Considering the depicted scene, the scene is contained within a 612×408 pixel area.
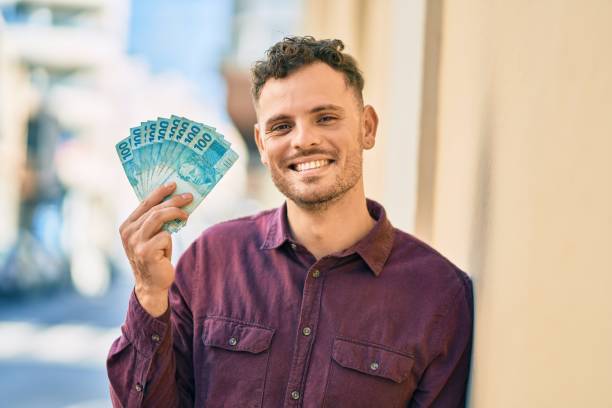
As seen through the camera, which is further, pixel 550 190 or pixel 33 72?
pixel 33 72

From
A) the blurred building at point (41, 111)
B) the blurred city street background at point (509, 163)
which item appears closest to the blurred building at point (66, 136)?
the blurred building at point (41, 111)

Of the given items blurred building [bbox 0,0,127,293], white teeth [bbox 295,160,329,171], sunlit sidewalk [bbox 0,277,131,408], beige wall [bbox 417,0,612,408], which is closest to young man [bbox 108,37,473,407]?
white teeth [bbox 295,160,329,171]

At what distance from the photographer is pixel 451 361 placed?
204cm

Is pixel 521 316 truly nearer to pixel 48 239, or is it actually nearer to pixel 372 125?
pixel 372 125

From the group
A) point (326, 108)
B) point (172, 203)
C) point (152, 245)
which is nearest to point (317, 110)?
point (326, 108)

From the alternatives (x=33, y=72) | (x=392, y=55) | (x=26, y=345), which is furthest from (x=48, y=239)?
(x=392, y=55)

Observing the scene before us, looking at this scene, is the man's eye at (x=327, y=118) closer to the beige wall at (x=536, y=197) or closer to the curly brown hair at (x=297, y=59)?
the curly brown hair at (x=297, y=59)

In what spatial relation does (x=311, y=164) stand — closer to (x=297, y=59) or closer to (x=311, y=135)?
(x=311, y=135)

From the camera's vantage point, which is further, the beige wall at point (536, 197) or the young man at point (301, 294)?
the young man at point (301, 294)

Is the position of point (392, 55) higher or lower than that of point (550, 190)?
higher

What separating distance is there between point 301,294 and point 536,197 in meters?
0.79

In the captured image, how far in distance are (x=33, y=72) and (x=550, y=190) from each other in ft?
120

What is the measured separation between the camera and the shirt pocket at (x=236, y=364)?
2.01m

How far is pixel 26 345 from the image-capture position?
38.1ft
